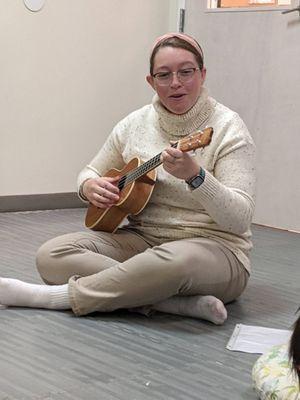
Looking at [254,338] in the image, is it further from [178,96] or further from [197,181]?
[178,96]

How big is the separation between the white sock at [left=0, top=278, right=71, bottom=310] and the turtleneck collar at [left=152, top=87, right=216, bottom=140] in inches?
19.8

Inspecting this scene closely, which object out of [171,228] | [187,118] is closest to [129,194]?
[171,228]

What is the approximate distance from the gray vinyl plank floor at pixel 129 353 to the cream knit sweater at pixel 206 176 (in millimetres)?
230

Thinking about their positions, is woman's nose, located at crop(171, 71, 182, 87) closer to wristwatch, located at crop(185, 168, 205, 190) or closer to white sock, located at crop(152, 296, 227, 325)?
wristwatch, located at crop(185, 168, 205, 190)

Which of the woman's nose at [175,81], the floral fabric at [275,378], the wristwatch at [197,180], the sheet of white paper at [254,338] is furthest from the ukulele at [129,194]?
the floral fabric at [275,378]

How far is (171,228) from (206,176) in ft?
0.97

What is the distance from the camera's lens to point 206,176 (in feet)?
5.69

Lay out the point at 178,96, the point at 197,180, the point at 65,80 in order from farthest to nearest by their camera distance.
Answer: the point at 65,80, the point at 178,96, the point at 197,180

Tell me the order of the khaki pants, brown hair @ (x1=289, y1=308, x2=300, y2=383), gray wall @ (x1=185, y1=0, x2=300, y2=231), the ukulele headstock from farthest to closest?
1. gray wall @ (x1=185, y1=0, x2=300, y2=231)
2. the khaki pants
3. the ukulele headstock
4. brown hair @ (x1=289, y1=308, x2=300, y2=383)

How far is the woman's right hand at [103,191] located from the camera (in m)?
1.98

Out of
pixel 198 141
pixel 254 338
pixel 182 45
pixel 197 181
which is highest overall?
pixel 182 45

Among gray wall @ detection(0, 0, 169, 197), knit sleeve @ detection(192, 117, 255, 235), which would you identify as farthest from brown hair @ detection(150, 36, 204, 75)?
gray wall @ detection(0, 0, 169, 197)

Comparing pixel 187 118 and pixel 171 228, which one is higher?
pixel 187 118

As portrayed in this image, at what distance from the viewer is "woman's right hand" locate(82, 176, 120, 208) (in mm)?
1979
